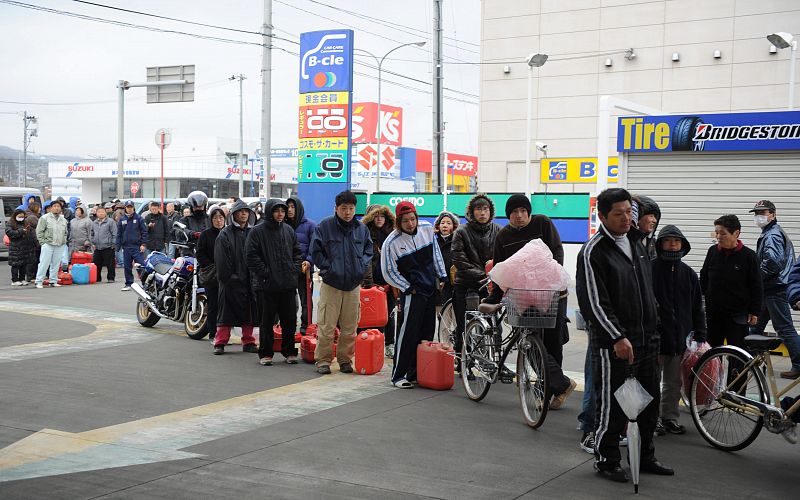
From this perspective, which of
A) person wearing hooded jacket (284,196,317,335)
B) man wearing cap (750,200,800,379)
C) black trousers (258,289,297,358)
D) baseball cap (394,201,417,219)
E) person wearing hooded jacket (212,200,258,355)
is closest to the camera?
baseball cap (394,201,417,219)

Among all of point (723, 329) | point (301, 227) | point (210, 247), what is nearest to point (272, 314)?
point (210, 247)

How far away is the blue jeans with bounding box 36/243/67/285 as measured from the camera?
69.8 feet

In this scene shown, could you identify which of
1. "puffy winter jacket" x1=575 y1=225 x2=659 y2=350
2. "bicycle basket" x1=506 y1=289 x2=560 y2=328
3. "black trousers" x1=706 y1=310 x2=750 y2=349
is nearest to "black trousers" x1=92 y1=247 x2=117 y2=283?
"bicycle basket" x1=506 y1=289 x2=560 y2=328

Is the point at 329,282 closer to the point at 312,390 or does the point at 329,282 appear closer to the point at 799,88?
the point at 312,390

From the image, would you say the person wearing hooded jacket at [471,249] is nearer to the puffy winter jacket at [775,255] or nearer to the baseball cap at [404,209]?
the baseball cap at [404,209]

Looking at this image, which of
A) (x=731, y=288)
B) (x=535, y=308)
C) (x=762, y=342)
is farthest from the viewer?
(x=731, y=288)

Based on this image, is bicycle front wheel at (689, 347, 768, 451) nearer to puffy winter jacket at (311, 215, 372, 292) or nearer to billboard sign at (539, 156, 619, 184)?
puffy winter jacket at (311, 215, 372, 292)

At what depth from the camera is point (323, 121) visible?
25.2 metres

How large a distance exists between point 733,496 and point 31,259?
1978 centimetres

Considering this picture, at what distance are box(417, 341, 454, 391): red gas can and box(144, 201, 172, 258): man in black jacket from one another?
497 inches

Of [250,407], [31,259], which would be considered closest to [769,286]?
[250,407]

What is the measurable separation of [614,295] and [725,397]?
1.64m

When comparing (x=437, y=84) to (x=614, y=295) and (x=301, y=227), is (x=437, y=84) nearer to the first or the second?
(x=301, y=227)

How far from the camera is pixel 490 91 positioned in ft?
140
